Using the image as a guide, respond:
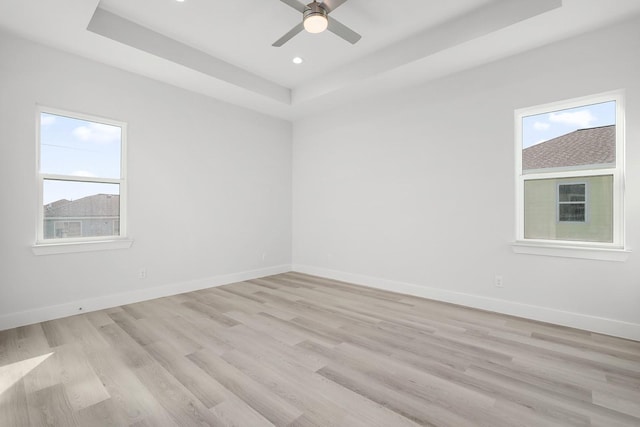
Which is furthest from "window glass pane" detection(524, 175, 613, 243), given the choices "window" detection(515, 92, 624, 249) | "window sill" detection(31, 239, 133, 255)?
"window sill" detection(31, 239, 133, 255)

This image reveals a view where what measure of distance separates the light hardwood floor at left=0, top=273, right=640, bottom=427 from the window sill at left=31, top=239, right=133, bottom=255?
74 centimetres

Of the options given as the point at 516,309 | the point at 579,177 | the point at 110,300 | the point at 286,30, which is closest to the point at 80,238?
the point at 110,300

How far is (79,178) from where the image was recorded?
3.62m

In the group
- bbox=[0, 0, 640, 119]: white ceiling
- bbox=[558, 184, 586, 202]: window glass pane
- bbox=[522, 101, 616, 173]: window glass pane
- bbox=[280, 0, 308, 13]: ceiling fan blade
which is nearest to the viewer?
bbox=[280, 0, 308, 13]: ceiling fan blade

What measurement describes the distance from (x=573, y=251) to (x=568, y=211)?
0.43m

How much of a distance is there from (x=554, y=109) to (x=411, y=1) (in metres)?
1.90

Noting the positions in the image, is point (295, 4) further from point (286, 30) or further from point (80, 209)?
point (80, 209)

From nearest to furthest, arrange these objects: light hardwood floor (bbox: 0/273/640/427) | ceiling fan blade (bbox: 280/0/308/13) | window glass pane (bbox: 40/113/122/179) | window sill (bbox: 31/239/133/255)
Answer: light hardwood floor (bbox: 0/273/640/427) → ceiling fan blade (bbox: 280/0/308/13) → window sill (bbox: 31/239/133/255) → window glass pane (bbox: 40/113/122/179)

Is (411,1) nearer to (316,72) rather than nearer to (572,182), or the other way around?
(316,72)

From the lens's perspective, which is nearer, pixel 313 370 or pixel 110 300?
pixel 313 370

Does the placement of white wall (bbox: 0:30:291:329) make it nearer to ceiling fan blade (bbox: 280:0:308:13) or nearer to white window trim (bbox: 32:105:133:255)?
white window trim (bbox: 32:105:133:255)

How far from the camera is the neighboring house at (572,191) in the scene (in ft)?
10.1

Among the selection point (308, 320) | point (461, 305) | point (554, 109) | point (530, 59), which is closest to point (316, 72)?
point (530, 59)

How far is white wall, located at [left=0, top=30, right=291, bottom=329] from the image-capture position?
3176 millimetres
